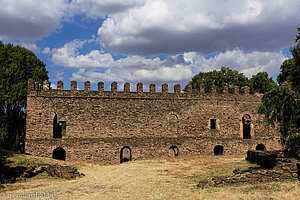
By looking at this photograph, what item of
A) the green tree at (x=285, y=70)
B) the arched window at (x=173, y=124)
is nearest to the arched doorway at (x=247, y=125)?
the arched window at (x=173, y=124)

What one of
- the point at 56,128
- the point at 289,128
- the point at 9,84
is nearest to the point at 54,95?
the point at 56,128

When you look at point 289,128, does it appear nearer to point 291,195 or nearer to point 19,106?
point 291,195

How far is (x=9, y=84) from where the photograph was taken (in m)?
25.2

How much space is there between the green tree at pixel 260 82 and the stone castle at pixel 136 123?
14.6 meters

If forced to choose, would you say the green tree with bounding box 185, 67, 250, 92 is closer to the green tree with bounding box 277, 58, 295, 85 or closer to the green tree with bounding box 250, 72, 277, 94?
the green tree with bounding box 250, 72, 277, 94

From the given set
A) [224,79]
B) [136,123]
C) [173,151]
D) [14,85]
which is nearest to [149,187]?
[136,123]

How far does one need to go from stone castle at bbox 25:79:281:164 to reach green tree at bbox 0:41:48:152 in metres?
5.71

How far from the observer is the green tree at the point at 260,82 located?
37.4 metres

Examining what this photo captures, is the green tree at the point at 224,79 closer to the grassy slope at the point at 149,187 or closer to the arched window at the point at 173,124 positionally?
the arched window at the point at 173,124

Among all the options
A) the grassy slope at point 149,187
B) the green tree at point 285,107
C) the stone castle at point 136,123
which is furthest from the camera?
the stone castle at point 136,123

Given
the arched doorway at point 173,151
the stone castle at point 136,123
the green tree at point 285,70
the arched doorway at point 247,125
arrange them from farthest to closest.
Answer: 1. the green tree at point 285,70
2. the arched doorway at point 247,125
3. the arched doorway at point 173,151
4. the stone castle at point 136,123

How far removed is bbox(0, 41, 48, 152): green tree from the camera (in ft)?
81.1

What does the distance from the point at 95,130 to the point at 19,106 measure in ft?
36.1

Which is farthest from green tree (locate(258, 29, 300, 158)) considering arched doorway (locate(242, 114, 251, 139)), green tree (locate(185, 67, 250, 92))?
green tree (locate(185, 67, 250, 92))
